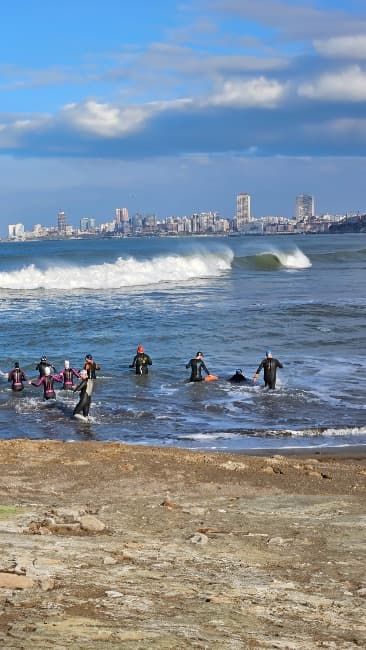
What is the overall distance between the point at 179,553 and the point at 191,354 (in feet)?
65.8

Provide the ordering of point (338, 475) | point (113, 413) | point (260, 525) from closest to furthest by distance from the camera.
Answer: point (260, 525)
point (338, 475)
point (113, 413)

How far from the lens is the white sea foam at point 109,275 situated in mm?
57844

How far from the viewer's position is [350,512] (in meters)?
10.5

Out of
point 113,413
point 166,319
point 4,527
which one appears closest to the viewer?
point 4,527

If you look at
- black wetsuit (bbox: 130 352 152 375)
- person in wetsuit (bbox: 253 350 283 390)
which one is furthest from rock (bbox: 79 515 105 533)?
black wetsuit (bbox: 130 352 152 375)

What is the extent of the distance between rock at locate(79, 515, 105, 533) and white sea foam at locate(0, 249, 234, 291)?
4681cm

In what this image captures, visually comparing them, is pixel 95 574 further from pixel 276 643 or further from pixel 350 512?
pixel 350 512

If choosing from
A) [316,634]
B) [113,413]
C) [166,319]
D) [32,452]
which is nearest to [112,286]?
[166,319]

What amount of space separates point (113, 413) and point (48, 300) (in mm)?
28542

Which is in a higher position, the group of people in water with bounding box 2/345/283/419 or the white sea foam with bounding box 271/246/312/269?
the white sea foam with bounding box 271/246/312/269

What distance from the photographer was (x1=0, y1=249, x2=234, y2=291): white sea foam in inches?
2277

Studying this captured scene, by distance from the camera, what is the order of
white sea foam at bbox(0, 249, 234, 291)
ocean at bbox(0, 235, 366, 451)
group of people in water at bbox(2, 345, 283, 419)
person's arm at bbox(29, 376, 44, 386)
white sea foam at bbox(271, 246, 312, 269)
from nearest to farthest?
ocean at bbox(0, 235, 366, 451)
group of people in water at bbox(2, 345, 283, 419)
person's arm at bbox(29, 376, 44, 386)
white sea foam at bbox(0, 249, 234, 291)
white sea foam at bbox(271, 246, 312, 269)

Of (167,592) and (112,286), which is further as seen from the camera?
(112,286)

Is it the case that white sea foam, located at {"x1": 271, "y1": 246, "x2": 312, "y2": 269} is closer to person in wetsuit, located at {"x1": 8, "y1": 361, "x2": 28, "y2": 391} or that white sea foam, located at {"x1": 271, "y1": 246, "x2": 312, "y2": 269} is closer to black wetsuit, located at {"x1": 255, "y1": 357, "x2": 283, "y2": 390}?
black wetsuit, located at {"x1": 255, "y1": 357, "x2": 283, "y2": 390}
